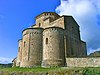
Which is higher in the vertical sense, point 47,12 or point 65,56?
point 47,12

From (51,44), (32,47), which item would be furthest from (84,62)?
(32,47)

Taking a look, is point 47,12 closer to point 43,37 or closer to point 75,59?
point 43,37

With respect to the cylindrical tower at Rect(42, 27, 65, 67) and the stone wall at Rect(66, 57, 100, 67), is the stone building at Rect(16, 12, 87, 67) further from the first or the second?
the stone wall at Rect(66, 57, 100, 67)

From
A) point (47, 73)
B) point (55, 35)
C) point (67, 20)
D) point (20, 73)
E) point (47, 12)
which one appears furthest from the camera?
point (47, 12)

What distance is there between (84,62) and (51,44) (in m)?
6.79

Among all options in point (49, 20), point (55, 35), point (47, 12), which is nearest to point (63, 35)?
point (55, 35)

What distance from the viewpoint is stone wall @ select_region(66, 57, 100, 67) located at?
2619 cm

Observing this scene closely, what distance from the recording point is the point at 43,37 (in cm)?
3144

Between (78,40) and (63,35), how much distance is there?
5696 mm

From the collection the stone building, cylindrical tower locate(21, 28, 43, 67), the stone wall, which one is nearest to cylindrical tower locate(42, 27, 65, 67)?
the stone building

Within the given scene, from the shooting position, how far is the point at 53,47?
95.9 feet

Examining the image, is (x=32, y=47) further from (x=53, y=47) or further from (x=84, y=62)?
(x=84, y=62)

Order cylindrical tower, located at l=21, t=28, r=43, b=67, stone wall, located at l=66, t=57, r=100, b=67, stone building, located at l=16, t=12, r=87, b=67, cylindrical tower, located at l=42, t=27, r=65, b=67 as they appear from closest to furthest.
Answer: stone wall, located at l=66, t=57, r=100, b=67
cylindrical tower, located at l=42, t=27, r=65, b=67
stone building, located at l=16, t=12, r=87, b=67
cylindrical tower, located at l=21, t=28, r=43, b=67

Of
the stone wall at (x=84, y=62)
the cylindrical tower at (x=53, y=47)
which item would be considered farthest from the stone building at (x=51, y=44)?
the stone wall at (x=84, y=62)
